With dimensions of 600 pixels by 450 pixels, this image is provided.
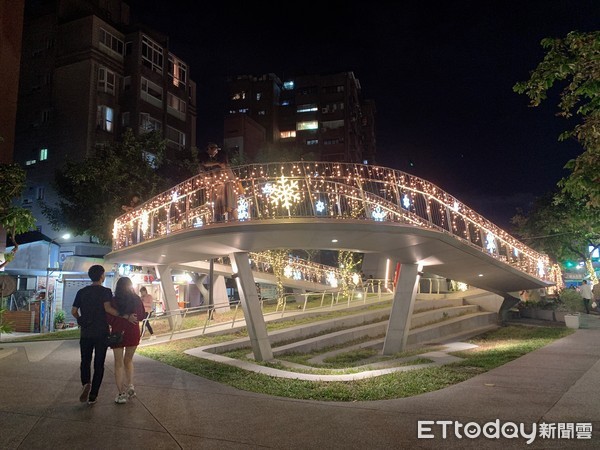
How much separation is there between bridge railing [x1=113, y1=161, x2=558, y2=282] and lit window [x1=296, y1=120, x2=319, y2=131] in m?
59.7

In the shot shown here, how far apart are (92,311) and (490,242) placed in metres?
13.8

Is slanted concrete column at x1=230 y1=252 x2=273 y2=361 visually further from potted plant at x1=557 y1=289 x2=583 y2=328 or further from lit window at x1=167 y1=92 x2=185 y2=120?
lit window at x1=167 y1=92 x2=185 y2=120

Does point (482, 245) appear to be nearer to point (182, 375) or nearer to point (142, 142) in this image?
point (182, 375)

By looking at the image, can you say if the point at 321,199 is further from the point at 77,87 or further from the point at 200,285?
the point at 77,87

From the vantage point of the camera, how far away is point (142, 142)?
90.7 feet

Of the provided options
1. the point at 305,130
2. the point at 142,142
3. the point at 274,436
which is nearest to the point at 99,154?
the point at 142,142

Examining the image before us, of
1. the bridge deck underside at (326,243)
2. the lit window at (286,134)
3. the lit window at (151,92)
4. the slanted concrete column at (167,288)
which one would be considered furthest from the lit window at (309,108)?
the bridge deck underside at (326,243)

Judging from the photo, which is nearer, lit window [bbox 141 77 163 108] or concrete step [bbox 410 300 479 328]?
concrete step [bbox 410 300 479 328]

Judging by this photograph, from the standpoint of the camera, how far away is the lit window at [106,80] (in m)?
35.1

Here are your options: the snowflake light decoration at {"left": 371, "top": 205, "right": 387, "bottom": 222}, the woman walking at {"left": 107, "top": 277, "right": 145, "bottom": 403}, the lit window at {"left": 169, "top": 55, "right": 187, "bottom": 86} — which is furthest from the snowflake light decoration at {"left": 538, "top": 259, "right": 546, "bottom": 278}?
the lit window at {"left": 169, "top": 55, "right": 187, "bottom": 86}

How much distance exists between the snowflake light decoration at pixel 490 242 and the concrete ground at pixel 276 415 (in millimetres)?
7534

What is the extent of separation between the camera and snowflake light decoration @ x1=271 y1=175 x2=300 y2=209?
1159 centimetres

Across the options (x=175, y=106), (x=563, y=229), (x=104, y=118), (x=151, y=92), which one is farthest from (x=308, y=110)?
(x=563, y=229)

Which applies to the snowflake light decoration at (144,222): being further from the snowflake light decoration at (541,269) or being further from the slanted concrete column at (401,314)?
the snowflake light decoration at (541,269)
